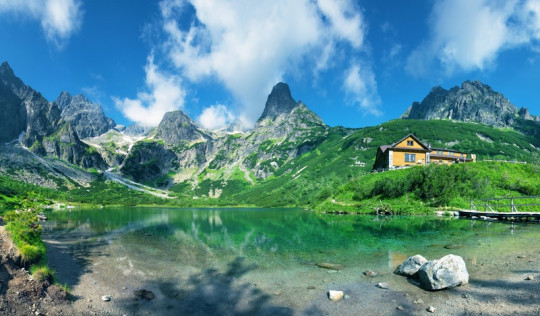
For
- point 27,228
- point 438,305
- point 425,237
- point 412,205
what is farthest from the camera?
point 412,205

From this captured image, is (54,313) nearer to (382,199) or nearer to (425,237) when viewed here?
(425,237)

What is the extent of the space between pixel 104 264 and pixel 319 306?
19.5 metres

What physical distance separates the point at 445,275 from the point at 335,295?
6.25 m

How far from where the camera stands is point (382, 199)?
72250 millimetres

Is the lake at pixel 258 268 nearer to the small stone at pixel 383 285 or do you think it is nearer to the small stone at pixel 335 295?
the small stone at pixel 335 295

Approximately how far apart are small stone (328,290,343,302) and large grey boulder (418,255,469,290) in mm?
5002

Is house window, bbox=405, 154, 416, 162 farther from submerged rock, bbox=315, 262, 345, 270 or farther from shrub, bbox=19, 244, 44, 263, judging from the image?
shrub, bbox=19, 244, 44, 263

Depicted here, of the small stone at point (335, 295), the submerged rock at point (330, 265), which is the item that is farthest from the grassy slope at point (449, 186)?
the small stone at point (335, 295)

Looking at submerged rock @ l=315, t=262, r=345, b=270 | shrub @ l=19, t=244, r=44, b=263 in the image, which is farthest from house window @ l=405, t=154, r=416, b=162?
shrub @ l=19, t=244, r=44, b=263

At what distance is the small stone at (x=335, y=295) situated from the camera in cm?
1515

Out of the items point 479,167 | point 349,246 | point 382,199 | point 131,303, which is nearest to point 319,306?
point 131,303

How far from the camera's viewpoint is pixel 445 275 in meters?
15.2

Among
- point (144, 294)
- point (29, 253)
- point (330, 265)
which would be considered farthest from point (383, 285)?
point (29, 253)

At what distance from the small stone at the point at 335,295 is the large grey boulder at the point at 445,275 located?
16.4ft
